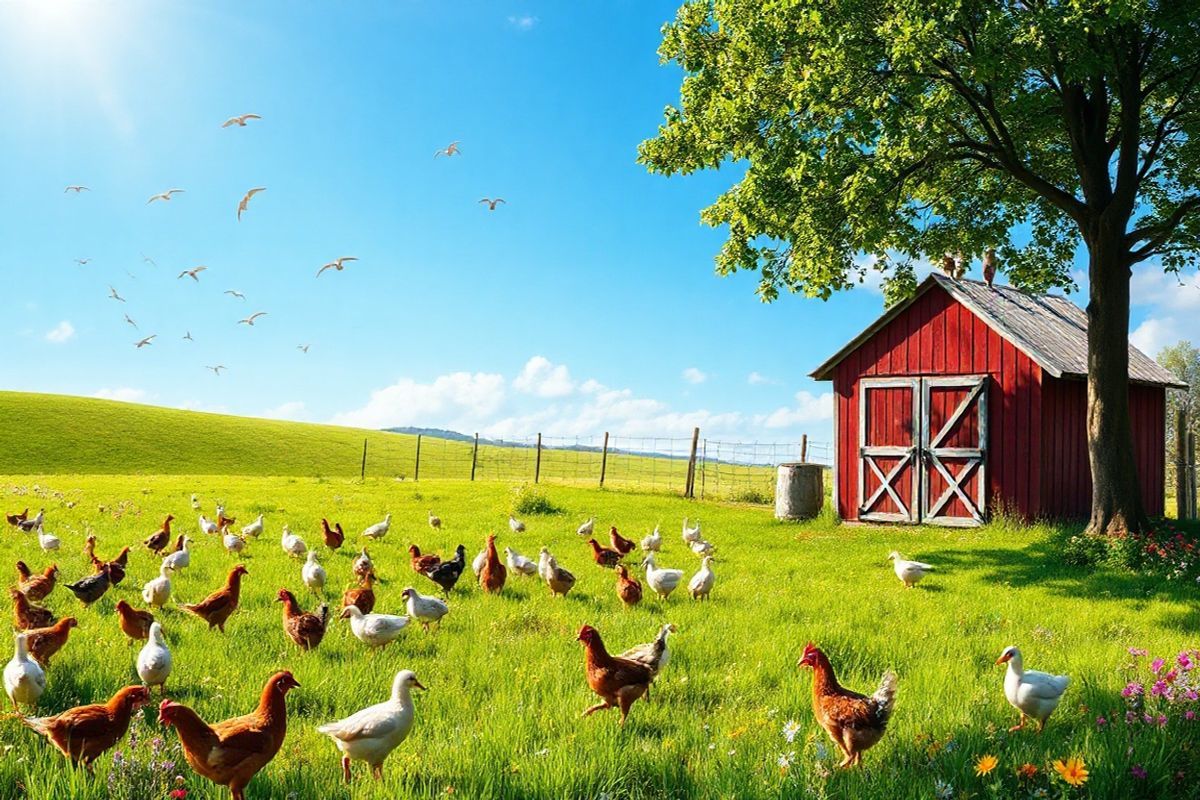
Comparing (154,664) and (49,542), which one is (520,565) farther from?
(49,542)

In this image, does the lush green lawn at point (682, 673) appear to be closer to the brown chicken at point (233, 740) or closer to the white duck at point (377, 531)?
the brown chicken at point (233, 740)

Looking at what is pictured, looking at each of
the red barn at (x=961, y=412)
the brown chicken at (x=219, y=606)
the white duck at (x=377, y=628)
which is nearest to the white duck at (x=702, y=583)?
the white duck at (x=377, y=628)

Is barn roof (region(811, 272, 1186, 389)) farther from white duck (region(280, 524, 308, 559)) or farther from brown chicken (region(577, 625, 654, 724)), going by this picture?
brown chicken (region(577, 625, 654, 724))

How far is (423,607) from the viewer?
28.7ft

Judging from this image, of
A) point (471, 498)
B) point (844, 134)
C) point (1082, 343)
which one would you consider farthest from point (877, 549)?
point (471, 498)

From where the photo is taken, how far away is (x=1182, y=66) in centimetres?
1619

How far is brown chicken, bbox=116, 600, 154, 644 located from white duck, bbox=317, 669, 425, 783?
13.6ft

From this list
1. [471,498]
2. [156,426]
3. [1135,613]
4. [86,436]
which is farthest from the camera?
[156,426]

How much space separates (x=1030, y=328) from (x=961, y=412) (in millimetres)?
3544

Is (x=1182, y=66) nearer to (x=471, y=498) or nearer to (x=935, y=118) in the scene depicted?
(x=935, y=118)

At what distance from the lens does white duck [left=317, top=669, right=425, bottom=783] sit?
4777mm

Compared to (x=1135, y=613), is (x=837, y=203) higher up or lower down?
higher up

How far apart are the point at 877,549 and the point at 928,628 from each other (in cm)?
783

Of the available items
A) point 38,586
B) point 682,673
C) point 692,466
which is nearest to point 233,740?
point 682,673
